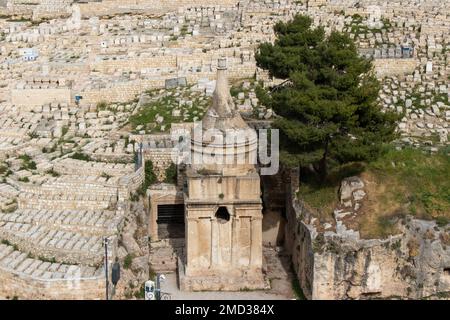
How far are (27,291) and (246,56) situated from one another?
17.7 metres

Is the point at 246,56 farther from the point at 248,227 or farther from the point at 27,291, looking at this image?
the point at 27,291

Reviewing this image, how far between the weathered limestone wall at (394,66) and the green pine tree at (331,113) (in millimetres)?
9003

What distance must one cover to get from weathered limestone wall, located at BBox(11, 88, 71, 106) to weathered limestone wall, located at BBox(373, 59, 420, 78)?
12.9m

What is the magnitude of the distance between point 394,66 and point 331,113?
464 inches

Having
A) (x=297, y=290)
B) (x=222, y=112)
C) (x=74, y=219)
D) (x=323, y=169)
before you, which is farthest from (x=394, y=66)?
(x=74, y=219)

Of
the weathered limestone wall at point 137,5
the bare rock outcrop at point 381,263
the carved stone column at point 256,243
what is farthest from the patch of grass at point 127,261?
the weathered limestone wall at point 137,5

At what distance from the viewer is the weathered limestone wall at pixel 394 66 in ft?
113

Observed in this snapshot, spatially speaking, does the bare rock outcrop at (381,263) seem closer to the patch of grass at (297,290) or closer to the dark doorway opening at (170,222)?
the patch of grass at (297,290)

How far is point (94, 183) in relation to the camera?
26234mm

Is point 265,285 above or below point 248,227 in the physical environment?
below

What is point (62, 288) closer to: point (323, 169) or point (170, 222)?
point (170, 222)

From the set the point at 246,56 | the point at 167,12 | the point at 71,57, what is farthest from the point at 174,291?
the point at 167,12

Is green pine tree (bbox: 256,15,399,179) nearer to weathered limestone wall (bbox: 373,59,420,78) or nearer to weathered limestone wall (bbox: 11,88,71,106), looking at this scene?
weathered limestone wall (bbox: 373,59,420,78)

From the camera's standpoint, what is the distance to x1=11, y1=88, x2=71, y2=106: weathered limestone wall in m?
33.3
